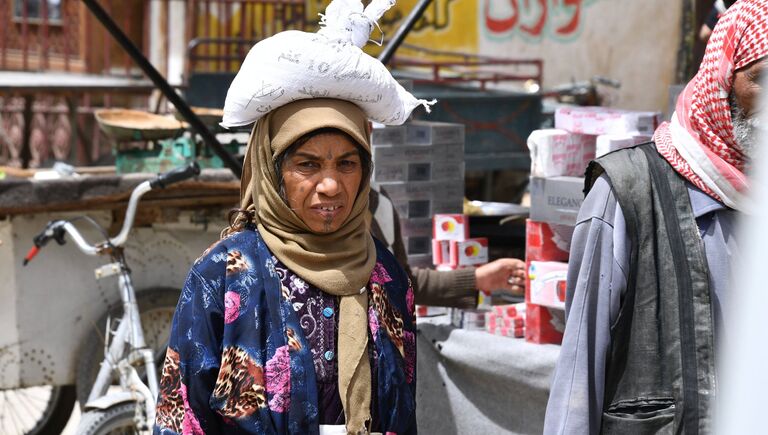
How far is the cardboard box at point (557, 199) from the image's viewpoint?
10.7 ft

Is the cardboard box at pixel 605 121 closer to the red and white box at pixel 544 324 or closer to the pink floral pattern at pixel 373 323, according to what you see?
the red and white box at pixel 544 324

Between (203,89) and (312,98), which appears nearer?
(312,98)

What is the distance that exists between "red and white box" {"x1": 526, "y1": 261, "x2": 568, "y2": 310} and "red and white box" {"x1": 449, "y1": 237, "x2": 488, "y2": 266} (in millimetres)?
372

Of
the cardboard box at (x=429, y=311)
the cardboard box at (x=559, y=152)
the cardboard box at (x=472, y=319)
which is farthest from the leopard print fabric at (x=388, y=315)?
the cardboard box at (x=429, y=311)

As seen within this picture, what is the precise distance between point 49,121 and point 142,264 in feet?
33.2

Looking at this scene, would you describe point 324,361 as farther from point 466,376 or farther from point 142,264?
point 142,264

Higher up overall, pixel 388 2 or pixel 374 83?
pixel 388 2

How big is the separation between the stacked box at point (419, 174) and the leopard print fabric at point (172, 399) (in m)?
1.81

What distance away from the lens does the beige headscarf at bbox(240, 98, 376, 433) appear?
83.5 inches

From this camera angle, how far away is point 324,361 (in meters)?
2.13

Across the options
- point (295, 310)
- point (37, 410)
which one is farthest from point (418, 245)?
point (37, 410)

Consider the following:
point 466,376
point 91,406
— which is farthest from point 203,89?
point 466,376

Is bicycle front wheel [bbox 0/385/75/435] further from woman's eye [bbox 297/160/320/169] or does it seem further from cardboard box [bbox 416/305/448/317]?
woman's eye [bbox 297/160/320/169]

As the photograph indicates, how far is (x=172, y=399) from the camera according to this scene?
81.8 inches
